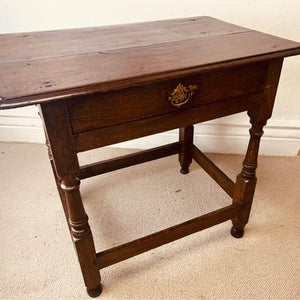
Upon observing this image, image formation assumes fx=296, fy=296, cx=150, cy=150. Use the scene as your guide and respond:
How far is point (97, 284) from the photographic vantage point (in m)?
0.81

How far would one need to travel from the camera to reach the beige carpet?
0.85 meters

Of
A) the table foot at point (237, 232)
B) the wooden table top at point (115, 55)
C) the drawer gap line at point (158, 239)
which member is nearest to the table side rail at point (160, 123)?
the wooden table top at point (115, 55)

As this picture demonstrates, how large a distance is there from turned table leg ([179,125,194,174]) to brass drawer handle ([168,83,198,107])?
0.53 metres

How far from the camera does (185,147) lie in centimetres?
121

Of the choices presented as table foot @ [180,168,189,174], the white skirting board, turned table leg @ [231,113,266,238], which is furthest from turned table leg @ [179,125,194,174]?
turned table leg @ [231,113,266,238]

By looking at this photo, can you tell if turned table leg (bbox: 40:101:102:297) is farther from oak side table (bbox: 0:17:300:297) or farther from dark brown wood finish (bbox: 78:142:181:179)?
dark brown wood finish (bbox: 78:142:181:179)

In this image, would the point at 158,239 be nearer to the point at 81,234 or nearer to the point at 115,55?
the point at 81,234

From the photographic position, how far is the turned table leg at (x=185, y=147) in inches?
46.1

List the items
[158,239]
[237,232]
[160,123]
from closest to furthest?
[160,123]
[158,239]
[237,232]

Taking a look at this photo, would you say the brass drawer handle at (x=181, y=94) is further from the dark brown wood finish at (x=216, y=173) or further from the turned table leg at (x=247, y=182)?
the dark brown wood finish at (x=216, y=173)

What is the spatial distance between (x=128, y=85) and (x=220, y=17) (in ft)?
2.64

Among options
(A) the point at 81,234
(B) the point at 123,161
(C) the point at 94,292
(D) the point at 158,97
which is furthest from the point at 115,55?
(C) the point at 94,292

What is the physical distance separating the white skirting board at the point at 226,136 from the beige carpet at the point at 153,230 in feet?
0.18

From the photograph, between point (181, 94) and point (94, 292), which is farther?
point (94, 292)
